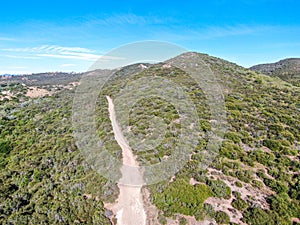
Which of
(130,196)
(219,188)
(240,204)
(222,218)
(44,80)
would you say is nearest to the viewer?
(222,218)

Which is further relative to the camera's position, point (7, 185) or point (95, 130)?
point (95, 130)

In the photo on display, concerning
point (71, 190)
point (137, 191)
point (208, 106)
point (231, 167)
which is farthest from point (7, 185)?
point (208, 106)

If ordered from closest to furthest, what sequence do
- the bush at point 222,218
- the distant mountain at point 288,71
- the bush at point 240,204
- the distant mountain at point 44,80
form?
1. the bush at point 222,218
2. the bush at point 240,204
3. the distant mountain at point 288,71
4. the distant mountain at point 44,80

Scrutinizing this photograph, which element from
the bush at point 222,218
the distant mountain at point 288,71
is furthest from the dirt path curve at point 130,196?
the distant mountain at point 288,71

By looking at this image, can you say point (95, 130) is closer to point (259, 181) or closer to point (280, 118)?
point (259, 181)

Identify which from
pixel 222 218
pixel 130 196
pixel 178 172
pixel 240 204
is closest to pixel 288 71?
pixel 178 172

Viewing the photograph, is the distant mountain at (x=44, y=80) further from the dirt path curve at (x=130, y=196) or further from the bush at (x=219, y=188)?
the bush at (x=219, y=188)

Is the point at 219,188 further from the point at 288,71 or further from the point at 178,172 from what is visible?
the point at 288,71
